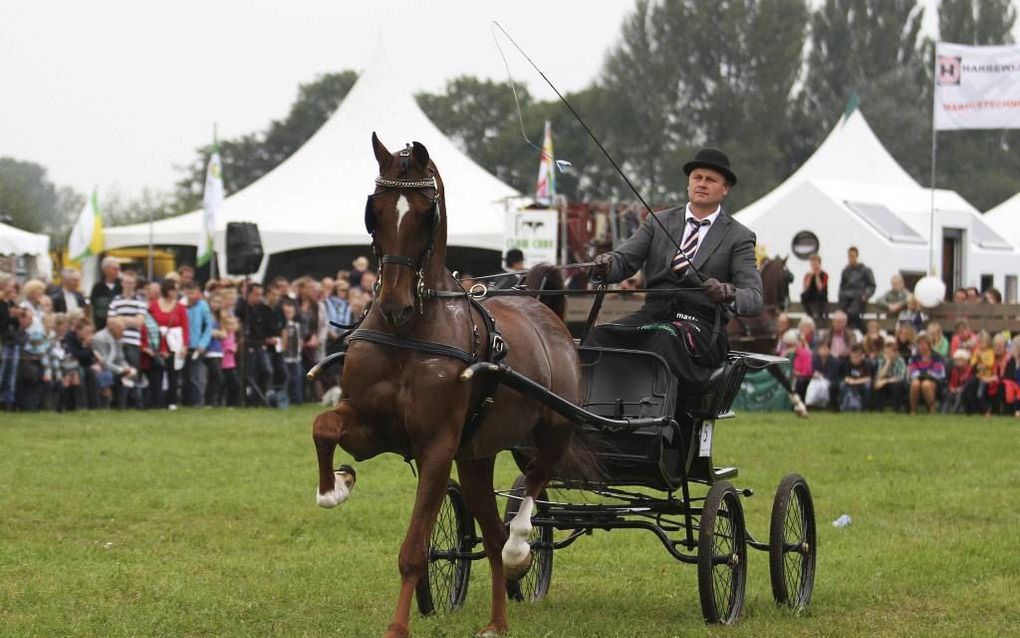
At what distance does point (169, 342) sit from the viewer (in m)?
20.4

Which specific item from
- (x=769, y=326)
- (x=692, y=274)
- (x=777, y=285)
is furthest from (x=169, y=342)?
(x=692, y=274)

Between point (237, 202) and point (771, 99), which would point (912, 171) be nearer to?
point (771, 99)

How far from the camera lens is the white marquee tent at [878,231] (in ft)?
104

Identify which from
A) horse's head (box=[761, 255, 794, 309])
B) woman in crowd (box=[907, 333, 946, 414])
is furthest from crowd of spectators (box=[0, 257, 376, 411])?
woman in crowd (box=[907, 333, 946, 414])

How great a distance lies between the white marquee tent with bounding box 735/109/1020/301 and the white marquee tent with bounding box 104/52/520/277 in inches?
231

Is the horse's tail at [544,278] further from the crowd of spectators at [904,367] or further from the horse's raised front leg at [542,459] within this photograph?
the crowd of spectators at [904,367]

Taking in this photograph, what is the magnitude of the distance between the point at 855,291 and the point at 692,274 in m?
17.3

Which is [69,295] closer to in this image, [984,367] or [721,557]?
[984,367]

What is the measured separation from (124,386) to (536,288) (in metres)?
13.1

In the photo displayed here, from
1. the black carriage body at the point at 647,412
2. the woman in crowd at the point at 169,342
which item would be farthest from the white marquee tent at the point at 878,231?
the black carriage body at the point at 647,412

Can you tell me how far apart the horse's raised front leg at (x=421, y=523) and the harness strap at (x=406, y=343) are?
39 cm

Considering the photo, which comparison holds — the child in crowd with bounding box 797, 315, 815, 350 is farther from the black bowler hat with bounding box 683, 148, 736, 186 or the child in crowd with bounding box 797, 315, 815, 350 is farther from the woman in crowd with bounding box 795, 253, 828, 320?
the black bowler hat with bounding box 683, 148, 736, 186

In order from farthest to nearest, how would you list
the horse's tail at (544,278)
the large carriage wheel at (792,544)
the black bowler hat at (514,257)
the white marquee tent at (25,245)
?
1. the white marquee tent at (25,245)
2. the black bowler hat at (514,257)
3. the horse's tail at (544,278)
4. the large carriage wheel at (792,544)

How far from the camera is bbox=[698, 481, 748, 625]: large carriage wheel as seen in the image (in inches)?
287
